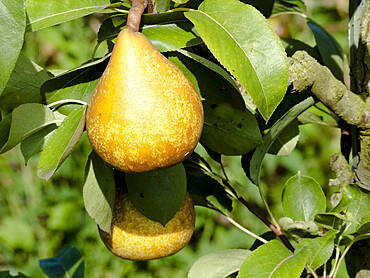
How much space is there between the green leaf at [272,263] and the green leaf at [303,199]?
9 centimetres

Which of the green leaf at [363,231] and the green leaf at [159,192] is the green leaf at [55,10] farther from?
the green leaf at [363,231]

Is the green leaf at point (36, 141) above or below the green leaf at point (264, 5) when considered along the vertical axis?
below

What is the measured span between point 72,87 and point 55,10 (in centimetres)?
10

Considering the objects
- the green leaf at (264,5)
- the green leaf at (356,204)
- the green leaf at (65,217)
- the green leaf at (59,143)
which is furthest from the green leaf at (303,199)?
the green leaf at (65,217)

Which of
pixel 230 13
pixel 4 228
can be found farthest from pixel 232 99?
pixel 4 228

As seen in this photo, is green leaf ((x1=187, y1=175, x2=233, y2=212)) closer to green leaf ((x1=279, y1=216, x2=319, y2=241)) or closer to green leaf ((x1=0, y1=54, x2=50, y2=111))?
green leaf ((x1=279, y1=216, x2=319, y2=241))

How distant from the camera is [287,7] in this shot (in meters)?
0.94

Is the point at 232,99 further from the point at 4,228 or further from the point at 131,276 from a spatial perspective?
the point at 4,228

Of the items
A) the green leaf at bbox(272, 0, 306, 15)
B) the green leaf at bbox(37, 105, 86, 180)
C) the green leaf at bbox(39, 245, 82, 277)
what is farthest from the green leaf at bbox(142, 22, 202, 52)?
the green leaf at bbox(39, 245, 82, 277)

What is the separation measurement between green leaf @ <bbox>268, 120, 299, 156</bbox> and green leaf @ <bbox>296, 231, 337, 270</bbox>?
153mm

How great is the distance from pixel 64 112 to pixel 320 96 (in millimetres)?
353

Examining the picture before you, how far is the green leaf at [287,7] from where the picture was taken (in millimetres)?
926

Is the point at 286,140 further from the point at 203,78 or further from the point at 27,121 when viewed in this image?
the point at 27,121

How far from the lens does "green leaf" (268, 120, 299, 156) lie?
817mm
